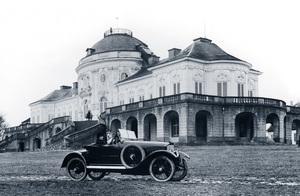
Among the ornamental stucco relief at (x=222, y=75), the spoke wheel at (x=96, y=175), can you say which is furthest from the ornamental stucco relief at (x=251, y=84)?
the spoke wheel at (x=96, y=175)

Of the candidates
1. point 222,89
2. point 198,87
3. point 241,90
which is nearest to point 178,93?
point 198,87

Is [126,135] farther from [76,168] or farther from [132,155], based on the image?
[76,168]

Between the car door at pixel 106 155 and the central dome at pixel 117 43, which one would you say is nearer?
the car door at pixel 106 155

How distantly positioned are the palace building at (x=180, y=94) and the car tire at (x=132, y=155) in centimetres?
2880

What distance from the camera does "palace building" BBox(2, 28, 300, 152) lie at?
150 feet

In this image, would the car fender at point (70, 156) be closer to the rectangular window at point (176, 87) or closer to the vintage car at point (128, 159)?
the vintage car at point (128, 159)

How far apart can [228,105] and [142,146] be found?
32.0 meters

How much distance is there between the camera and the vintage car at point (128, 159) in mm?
14836

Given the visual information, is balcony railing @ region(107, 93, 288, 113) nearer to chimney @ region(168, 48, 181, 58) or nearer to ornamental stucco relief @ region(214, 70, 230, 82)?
ornamental stucco relief @ region(214, 70, 230, 82)

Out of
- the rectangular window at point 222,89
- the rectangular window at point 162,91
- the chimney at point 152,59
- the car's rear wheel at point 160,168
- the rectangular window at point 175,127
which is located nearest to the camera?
the car's rear wheel at point 160,168

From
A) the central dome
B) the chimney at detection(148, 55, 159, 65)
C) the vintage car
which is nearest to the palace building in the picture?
the central dome

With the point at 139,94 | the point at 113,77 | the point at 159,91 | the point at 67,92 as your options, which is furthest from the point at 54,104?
the point at 159,91

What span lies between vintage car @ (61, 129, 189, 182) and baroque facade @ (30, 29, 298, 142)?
28.3m

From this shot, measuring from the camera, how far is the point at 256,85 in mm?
58125
